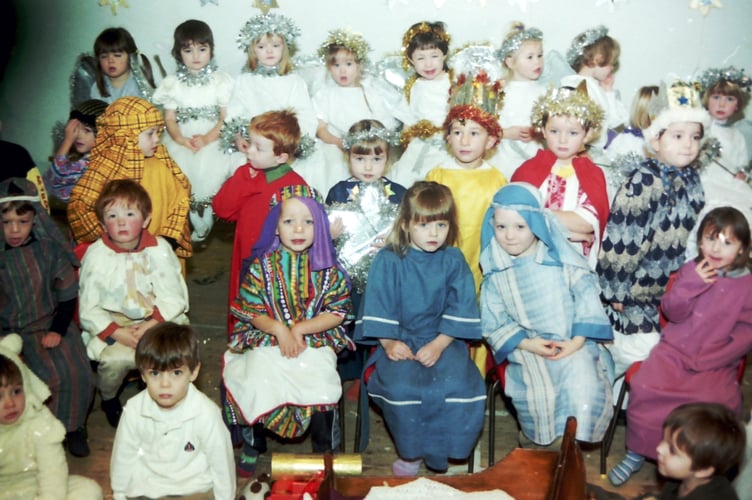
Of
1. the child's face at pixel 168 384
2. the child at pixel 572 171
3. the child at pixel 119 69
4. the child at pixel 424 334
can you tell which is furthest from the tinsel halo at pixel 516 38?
the child's face at pixel 168 384

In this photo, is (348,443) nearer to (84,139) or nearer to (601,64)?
(84,139)

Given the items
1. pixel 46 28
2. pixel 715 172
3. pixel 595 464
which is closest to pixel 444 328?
pixel 595 464

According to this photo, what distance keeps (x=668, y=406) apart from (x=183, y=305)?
102 inches

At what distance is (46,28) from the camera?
233 inches

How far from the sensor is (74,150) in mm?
5535

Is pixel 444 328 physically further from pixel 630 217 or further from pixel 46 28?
pixel 46 28

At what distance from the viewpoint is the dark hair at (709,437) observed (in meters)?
3.13

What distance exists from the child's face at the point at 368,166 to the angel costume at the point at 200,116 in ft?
3.95

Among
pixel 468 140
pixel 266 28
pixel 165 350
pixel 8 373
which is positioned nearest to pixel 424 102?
pixel 468 140

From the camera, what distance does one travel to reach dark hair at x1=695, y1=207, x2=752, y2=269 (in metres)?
3.87

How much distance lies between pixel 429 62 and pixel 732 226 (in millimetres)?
2221

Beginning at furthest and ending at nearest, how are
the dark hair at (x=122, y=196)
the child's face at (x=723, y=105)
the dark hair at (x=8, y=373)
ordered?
the child's face at (x=723, y=105) < the dark hair at (x=122, y=196) < the dark hair at (x=8, y=373)

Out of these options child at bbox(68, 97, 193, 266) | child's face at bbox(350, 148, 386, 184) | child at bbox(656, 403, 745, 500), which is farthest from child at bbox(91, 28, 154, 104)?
child at bbox(656, 403, 745, 500)

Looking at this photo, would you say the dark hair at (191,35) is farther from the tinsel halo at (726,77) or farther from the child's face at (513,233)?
the tinsel halo at (726,77)
